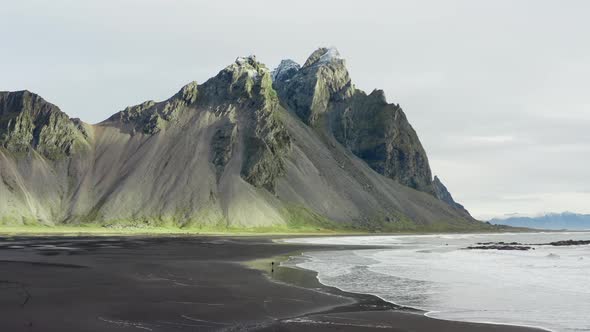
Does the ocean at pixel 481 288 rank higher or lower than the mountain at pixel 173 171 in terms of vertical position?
lower

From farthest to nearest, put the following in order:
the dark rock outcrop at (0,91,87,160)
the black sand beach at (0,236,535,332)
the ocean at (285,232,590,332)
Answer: the dark rock outcrop at (0,91,87,160) → the ocean at (285,232,590,332) → the black sand beach at (0,236,535,332)

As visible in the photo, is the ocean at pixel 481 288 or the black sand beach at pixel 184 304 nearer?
the black sand beach at pixel 184 304

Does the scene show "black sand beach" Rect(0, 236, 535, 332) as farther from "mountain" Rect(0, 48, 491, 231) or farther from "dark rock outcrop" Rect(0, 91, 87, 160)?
"dark rock outcrop" Rect(0, 91, 87, 160)

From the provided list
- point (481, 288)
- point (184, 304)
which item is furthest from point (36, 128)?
point (481, 288)

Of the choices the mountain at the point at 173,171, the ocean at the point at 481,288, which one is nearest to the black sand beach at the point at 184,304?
the ocean at the point at 481,288

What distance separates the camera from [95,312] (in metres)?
20.6

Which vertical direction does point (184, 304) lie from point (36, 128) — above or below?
below

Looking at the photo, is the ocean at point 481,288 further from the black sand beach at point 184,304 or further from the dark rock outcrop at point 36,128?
the dark rock outcrop at point 36,128

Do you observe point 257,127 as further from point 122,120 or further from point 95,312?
point 95,312

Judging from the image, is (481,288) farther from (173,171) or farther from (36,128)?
(36,128)

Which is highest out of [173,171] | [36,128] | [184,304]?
[36,128]

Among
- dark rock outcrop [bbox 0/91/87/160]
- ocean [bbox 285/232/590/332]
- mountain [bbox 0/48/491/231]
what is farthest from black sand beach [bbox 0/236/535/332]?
dark rock outcrop [bbox 0/91/87/160]

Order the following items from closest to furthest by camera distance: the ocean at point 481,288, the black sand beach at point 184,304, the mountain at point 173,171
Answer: the black sand beach at point 184,304
the ocean at point 481,288
the mountain at point 173,171

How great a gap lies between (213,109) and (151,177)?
135 ft
